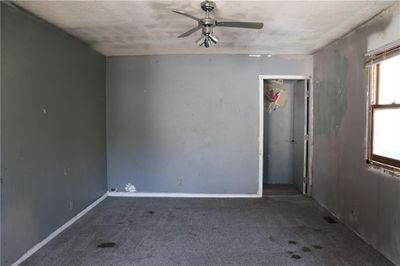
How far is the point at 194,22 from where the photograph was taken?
11.1 ft

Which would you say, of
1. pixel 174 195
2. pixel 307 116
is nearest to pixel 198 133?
pixel 174 195

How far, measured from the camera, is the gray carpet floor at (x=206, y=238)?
2.91 meters

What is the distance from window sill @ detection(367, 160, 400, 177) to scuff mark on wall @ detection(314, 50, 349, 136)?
863 millimetres

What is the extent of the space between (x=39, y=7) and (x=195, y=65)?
8.81 ft

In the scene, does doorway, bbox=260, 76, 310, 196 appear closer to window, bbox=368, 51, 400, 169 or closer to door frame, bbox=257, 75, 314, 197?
door frame, bbox=257, 75, 314, 197

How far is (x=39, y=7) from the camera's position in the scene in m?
2.86

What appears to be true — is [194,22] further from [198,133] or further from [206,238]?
[206,238]

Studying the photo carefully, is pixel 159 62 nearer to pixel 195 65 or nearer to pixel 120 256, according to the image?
pixel 195 65

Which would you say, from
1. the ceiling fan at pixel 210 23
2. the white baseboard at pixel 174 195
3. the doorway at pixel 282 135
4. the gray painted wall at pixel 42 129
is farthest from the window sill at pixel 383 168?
the gray painted wall at pixel 42 129

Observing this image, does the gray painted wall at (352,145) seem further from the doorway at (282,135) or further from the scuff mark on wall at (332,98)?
the doorway at (282,135)

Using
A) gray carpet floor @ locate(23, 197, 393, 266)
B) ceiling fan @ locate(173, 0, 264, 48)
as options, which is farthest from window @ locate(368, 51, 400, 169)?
ceiling fan @ locate(173, 0, 264, 48)

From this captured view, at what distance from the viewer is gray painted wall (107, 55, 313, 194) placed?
16.9ft

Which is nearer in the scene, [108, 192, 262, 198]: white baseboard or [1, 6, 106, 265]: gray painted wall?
[1, 6, 106, 265]: gray painted wall

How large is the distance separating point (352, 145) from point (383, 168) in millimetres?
688
